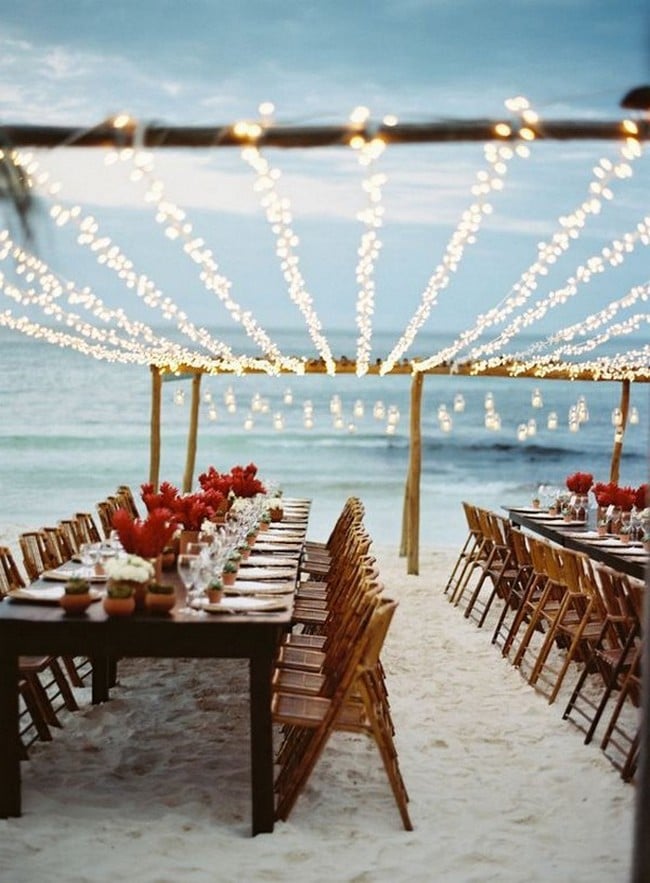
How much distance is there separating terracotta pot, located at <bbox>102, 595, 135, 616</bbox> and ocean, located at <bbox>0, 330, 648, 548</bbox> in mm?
14442

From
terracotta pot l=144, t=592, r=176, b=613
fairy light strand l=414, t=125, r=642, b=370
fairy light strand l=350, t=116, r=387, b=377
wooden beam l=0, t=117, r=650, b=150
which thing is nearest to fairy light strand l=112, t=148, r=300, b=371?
wooden beam l=0, t=117, r=650, b=150

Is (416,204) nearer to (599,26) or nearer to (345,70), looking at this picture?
(345,70)

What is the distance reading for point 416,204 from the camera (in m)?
34.8

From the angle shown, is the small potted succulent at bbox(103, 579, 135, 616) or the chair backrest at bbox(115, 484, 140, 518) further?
the chair backrest at bbox(115, 484, 140, 518)

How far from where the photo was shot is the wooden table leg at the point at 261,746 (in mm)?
4598

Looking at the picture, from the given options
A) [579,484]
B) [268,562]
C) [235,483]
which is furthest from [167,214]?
[579,484]

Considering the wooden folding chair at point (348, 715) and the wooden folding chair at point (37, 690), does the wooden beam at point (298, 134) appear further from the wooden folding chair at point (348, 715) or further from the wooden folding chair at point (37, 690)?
the wooden folding chair at point (37, 690)

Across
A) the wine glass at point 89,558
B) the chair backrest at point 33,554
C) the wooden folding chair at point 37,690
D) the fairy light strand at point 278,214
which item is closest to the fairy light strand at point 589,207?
the fairy light strand at point 278,214

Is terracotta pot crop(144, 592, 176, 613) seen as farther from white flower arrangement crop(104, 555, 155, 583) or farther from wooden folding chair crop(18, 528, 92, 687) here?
wooden folding chair crop(18, 528, 92, 687)

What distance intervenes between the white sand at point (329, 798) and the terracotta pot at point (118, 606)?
851 millimetres

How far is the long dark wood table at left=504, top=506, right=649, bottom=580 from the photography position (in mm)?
8219

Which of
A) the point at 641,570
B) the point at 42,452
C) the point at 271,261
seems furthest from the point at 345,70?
the point at 641,570

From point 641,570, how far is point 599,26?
1700 cm

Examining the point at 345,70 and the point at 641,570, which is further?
the point at 345,70
